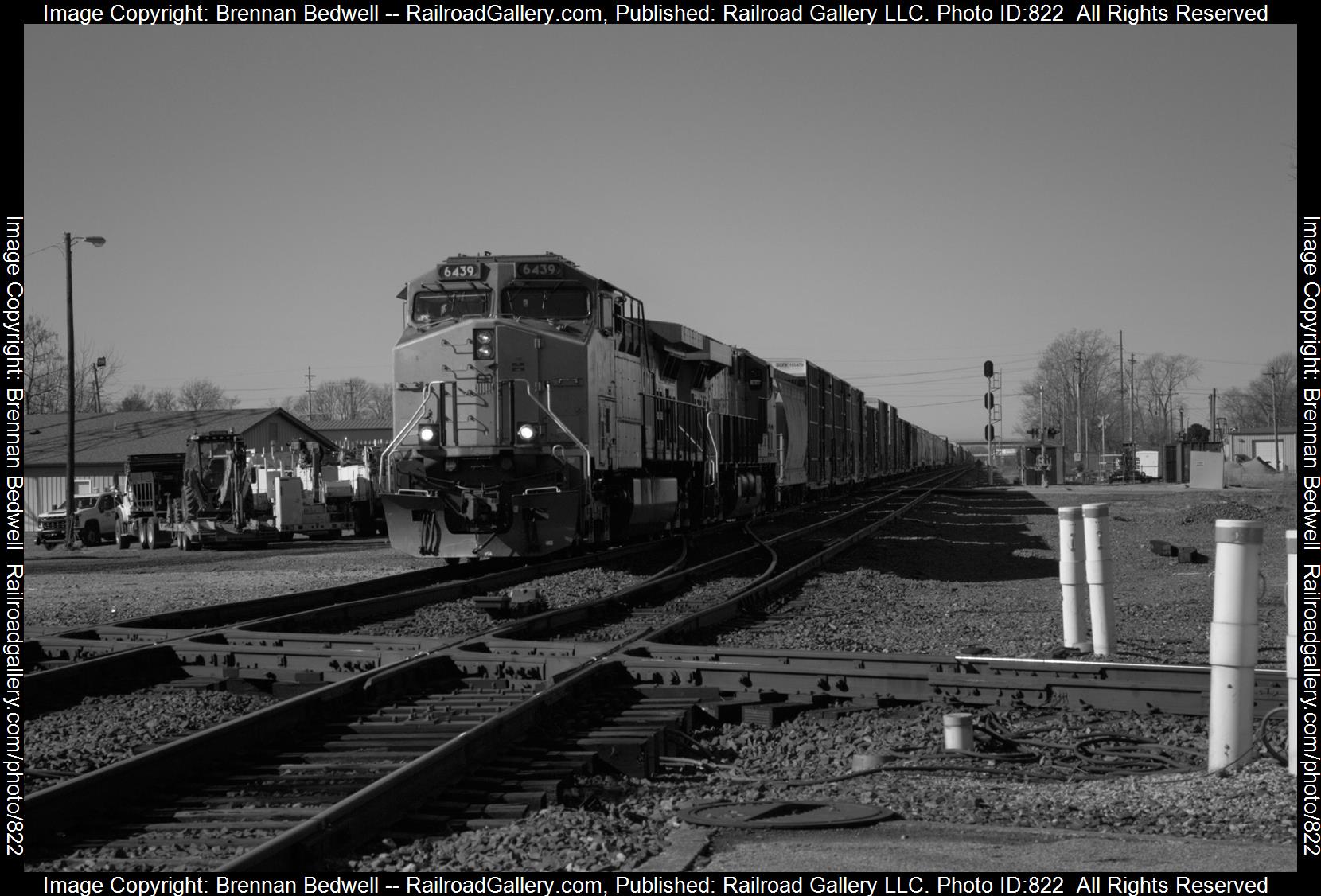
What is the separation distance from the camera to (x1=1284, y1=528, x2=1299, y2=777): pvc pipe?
494 cm

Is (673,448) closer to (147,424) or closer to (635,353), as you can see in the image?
(635,353)

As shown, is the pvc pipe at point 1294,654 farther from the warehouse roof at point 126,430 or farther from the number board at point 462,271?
the warehouse roof at point 126,430

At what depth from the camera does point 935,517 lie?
2920 cm

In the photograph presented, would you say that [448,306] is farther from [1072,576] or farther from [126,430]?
[126,430]

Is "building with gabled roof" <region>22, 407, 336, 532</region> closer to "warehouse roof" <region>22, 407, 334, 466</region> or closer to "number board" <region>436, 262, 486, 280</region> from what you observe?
"warehouse roof" <region>22, 407, 334, 466</region>

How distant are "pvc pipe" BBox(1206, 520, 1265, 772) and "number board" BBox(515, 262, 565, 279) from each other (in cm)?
1104

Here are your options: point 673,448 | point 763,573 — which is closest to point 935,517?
point 673,448

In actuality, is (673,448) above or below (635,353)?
below

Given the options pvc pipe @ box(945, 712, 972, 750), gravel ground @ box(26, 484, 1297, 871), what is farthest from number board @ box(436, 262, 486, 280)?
pvc pipe @ box(945, 712, 972, 750)

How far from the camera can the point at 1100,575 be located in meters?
8.34

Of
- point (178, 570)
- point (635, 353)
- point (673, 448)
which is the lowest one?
point (178, 570)

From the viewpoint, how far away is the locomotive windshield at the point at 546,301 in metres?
15.4

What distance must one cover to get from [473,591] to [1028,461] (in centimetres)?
4870
